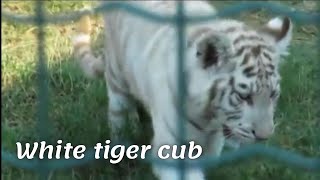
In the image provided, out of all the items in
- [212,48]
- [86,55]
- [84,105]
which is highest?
[212,48]

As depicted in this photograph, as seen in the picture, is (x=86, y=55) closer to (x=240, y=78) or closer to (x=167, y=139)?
(x=167, y=139)

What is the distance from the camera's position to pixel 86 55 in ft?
11.6

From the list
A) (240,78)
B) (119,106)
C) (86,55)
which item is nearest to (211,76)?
(240,78)

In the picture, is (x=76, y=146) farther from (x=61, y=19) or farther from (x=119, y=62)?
(x=61, y=19)

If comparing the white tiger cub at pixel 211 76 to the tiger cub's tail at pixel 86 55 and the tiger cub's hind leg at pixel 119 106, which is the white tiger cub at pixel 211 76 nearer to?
the tiger cub's hind leg at pixel 119 106

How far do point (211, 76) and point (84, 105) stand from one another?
31.5 inches

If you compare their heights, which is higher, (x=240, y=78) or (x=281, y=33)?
(x=281, y=33)

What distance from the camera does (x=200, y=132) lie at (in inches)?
115

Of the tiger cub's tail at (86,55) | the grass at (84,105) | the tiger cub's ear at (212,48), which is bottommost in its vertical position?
the grass at (84,105)

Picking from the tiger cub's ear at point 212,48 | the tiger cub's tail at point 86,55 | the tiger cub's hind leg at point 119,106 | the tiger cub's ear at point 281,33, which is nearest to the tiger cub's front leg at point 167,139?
the tiger cub's ear at point 212,48

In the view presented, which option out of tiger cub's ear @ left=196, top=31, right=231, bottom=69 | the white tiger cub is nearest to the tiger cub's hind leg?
the white tiger cub

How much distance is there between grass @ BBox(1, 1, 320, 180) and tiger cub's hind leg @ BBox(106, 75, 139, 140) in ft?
0.14

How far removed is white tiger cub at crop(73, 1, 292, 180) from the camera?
275 cm

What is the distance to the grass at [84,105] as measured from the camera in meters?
3.12
